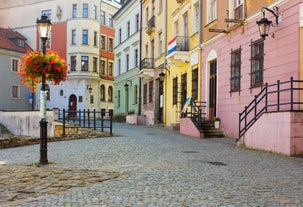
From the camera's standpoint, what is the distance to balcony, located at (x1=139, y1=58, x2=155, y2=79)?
31016mm

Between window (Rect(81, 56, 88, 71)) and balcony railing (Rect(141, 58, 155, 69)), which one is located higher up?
window (Rect(81, 56, 88, 71))

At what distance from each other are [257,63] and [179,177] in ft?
28.3

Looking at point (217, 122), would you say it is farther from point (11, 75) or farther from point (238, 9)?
point (11, 75)

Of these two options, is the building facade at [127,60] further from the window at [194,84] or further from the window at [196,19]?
the window at [196,19]

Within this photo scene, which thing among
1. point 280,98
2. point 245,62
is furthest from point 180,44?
point 280,98

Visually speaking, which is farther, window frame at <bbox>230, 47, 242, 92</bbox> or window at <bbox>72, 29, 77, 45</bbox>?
window at <bbox>72, 29, 77, 45</bbox>

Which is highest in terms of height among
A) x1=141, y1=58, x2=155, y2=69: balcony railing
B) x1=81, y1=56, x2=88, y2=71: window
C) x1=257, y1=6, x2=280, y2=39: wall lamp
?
x1=81, y1=56, x2=88, y2=71: window

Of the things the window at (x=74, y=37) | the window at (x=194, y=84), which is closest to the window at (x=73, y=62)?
the window at (x=74, y=37)

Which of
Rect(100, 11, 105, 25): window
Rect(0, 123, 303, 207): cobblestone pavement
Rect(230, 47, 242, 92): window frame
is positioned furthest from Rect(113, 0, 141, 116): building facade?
Rect(0, 123, 303, 207): cobblestone pavement

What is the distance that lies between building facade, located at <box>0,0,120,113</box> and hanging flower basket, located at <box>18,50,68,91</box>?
39124 mm

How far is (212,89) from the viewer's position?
1995 centimetres

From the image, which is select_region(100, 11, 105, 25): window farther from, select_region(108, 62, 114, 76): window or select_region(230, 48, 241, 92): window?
select_region(230, 48, 241, 92): window

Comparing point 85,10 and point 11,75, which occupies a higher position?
point 85,10

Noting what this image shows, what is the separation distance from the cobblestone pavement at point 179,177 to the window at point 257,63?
120 inches
